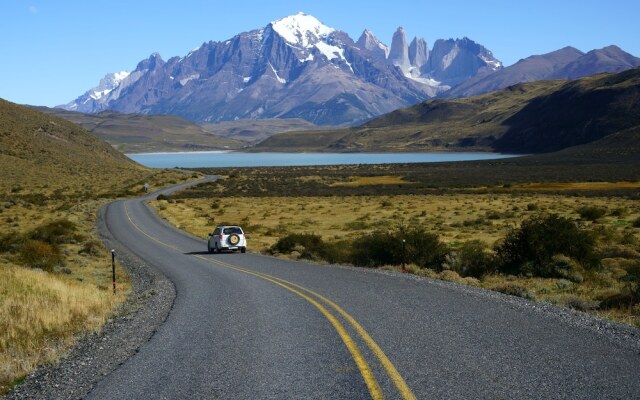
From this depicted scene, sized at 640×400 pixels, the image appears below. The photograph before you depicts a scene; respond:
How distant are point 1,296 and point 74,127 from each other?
160519 millimetres

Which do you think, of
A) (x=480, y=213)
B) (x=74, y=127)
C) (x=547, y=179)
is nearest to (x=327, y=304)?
(x=480, y=213)

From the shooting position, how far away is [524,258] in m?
23.6

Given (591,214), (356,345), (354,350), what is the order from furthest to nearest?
(591,214)
(356,345)
(354,350)

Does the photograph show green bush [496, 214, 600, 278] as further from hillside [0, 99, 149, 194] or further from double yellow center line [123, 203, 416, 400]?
hillside [0, 99, 149, 194]

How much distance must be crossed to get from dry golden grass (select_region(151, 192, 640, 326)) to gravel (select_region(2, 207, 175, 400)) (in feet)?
31.9

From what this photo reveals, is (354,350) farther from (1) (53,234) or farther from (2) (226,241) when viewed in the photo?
(1) (53,234)

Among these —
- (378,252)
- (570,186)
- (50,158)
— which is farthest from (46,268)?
(50,158)

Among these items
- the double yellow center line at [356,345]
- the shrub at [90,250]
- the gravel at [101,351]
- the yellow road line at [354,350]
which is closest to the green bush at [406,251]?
the double yellow center line at [356,345]

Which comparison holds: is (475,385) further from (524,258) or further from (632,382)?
(524,258)

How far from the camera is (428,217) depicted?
55.8 m

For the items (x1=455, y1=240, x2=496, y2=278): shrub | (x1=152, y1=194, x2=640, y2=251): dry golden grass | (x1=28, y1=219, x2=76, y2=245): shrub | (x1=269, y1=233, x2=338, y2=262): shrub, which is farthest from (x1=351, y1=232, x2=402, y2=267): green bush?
(x1=28, y1=219, x2=76, y2=245): shrub

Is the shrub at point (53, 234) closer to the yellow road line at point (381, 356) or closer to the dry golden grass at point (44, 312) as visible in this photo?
the dry golden grass at point (44, 312)

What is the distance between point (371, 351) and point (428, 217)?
4684cm

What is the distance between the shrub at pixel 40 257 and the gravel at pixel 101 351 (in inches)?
346
